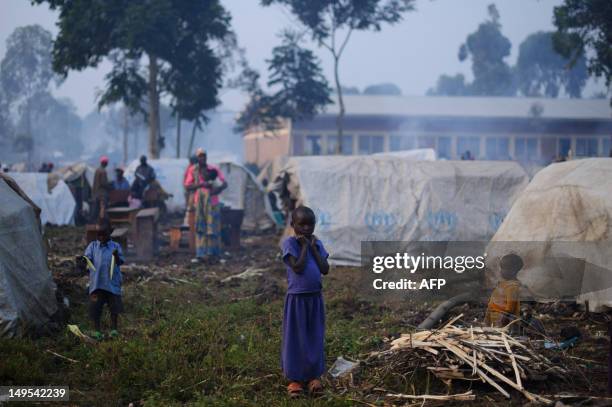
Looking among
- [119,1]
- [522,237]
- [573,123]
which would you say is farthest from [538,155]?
[522,237]

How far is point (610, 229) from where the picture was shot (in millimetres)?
6879

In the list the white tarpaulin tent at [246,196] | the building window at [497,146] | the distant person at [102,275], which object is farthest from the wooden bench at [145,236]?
the building window at [497,146]

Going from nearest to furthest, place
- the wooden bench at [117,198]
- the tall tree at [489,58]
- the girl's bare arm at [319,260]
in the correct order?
the girl's bare arm at [319,260], the wooden bench at [117,198], the tall tree at [489,58]

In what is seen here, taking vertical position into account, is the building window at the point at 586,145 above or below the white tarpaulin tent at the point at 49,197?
above

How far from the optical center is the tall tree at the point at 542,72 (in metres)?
70.8

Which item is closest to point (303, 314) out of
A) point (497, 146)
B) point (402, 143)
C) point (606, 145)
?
point (402, 143)

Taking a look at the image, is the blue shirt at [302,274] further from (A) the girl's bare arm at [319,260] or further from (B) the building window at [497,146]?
(B) the building window at [497,146]

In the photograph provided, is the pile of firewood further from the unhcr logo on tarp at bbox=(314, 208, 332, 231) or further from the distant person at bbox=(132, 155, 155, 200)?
the distant person at bbox=(132, 155, 155, 200)

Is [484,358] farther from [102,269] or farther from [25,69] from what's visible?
[25,69]

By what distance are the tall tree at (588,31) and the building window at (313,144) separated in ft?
52.6

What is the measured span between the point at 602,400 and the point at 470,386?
850mm

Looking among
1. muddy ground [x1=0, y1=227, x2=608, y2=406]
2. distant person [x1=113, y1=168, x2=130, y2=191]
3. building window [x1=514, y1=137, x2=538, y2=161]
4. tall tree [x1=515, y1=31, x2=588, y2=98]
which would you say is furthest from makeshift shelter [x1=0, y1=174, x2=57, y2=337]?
tall tree [x1=515, y1=31, x2=588, y2=98]

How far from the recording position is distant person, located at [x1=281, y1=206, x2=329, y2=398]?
15.2 ft

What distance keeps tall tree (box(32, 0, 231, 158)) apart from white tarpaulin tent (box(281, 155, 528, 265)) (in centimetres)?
1370
